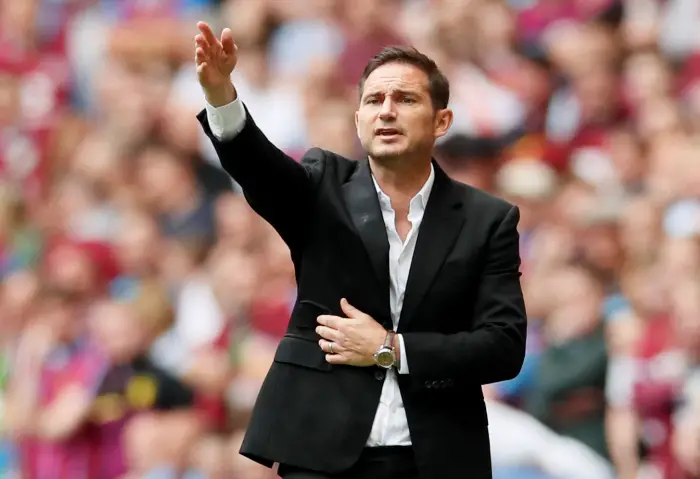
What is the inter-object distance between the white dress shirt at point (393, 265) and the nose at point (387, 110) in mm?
209

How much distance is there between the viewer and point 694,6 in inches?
309

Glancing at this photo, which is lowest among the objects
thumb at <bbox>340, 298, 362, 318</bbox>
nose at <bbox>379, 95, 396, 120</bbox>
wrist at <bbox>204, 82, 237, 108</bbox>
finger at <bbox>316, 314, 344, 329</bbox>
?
finger at <bbox>316, 314, 344, 329</bbox>

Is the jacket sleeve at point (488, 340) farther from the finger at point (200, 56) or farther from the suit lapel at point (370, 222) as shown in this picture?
the finger at point (200, 56)

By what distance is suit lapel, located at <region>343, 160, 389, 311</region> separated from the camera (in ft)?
12.6

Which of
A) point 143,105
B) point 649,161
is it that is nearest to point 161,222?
point 143,105

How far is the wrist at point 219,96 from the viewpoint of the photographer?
12.0ft

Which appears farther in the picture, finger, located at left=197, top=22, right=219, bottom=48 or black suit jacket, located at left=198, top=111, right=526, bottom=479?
black suit jacket, located at left=198, top=111, right=526, bottom=479

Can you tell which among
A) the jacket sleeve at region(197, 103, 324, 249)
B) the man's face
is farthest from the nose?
the jacket sleeve at region(197, 103, 324, 249)

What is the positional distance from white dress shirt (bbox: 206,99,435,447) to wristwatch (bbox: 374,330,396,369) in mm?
23

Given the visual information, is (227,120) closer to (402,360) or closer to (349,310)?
(349,310)

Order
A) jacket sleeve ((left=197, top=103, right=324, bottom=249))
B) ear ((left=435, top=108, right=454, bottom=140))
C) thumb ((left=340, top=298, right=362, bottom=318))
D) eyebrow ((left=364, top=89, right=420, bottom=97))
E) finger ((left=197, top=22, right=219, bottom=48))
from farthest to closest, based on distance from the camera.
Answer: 1. ear ((left=435, top=108, right=454, bottom=140))
2. eyebrow ((left=364, top=89, right=420, bottom=97))
3. thumb ((left=340, top=298, right=362, bottom=318))
4. jacket sleeve ((left=197, top=103, right=324, bottom=249))
5. finger ((left=197, top=22, right=219, bottom=48))

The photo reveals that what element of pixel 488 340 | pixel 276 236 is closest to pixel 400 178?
pixel 488 340

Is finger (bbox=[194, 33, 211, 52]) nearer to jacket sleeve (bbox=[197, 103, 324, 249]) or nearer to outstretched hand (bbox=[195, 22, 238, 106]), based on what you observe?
outstretched hand (bbox=[195, 22, 238, 106])

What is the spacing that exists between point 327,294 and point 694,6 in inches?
182
